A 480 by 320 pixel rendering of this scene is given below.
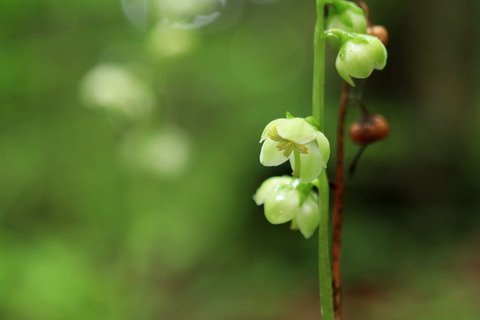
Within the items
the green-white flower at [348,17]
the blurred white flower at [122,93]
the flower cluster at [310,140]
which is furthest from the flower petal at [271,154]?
the blurred white flower at [122,93]

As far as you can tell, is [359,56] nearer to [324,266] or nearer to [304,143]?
[304,143]

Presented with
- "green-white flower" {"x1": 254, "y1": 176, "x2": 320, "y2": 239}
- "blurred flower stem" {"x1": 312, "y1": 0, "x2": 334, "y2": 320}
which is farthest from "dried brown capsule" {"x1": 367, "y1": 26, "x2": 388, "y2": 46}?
"green-white flower" {"x1": 254, "y1": 176, "x2": 320, "y2": 239}

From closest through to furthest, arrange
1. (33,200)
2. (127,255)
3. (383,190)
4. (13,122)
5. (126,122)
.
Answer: (126,122) → (127,255) → (13,122) → (33,200) → (383,190)

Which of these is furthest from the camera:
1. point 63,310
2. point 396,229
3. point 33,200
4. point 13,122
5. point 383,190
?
point 383,190

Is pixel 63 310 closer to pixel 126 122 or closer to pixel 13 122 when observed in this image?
pixel 126 122

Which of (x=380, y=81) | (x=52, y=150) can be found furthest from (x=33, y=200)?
(x=380, y=81)
